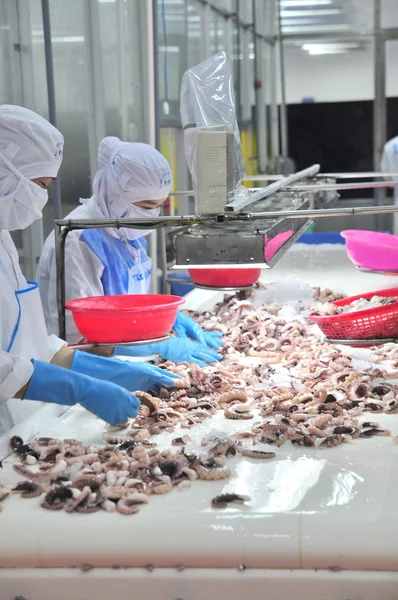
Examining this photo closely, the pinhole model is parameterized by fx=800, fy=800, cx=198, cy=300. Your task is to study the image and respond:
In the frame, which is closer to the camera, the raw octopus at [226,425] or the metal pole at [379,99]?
the raw octopus at [226,425]

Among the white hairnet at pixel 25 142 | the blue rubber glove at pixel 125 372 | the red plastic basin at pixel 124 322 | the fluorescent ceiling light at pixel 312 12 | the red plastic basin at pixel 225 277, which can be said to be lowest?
the blue rubber glove at pixel 125 372

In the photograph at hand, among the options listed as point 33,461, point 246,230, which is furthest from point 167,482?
point 246,230

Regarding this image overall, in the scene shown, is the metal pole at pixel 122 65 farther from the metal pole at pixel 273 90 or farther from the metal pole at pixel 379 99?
the metal pole at pixel 273 90

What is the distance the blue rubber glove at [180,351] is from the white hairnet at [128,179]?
65 cm

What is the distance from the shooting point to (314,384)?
2.90 m

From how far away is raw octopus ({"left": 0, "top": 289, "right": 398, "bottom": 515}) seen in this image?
2.07 metres

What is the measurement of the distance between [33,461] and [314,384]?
1.10m

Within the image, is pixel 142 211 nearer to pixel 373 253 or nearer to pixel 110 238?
pixel 110 238

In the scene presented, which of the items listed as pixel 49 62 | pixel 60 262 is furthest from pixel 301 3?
pixel 60 262

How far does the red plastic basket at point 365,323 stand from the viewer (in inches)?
110

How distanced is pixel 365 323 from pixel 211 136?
91 cm

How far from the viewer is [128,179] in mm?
3682

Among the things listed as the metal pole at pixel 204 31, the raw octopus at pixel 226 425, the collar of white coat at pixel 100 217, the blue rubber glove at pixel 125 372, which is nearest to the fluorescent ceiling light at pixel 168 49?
the metal pole at pixel 204 31

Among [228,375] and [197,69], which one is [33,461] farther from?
[197,69]
